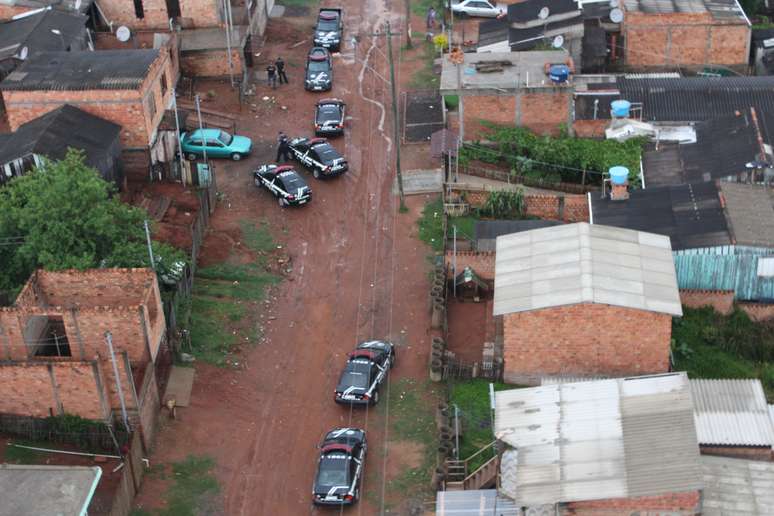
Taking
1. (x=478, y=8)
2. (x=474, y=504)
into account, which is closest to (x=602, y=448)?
(x=474, y=504)

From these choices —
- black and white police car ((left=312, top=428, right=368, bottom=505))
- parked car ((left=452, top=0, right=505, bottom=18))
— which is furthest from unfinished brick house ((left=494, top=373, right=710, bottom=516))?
parked car ((left=452, top=0, right=505, bottom=18))

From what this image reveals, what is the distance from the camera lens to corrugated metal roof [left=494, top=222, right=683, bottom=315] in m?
34.5

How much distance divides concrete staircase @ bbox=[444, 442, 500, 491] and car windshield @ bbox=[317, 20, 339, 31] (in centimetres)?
3657

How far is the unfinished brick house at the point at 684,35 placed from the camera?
56062 mm

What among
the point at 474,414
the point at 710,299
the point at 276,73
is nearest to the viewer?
the point at 474,414

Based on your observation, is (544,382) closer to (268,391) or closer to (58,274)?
(268,391)

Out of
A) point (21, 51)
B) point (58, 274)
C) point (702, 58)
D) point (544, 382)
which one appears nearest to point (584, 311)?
point (544, 382)

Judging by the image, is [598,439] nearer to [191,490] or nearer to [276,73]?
[191,490]

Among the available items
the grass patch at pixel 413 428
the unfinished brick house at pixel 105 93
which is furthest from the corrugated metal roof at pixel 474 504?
the unfinished brick house at pixel 105 93

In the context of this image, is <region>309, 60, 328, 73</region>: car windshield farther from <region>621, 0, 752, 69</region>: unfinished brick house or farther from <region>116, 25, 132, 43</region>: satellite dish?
<region>621, 0, 752, 69</region>: unfinished brick house

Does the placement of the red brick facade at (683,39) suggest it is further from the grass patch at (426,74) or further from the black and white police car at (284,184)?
the black and white police car at (284,184)

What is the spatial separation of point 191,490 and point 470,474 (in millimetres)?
8460

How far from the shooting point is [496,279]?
36750mm

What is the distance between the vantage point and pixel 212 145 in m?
51.0
